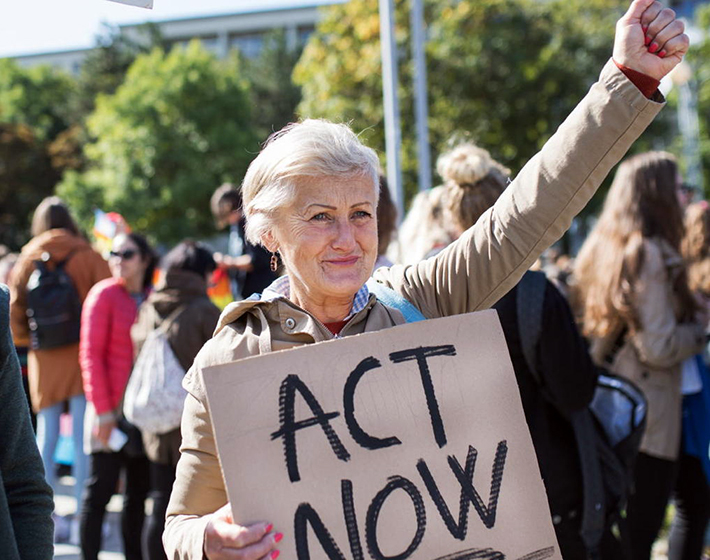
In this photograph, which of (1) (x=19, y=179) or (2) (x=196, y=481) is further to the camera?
(1) (x=19, y=179)

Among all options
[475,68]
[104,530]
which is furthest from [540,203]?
[475,68]

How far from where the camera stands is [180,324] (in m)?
3.95

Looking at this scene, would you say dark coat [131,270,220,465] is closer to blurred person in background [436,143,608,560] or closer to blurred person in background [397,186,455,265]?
blurred person in background [397,186,455,265]

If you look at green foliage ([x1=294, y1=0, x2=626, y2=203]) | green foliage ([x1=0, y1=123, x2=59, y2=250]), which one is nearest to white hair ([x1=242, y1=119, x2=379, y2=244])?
green foliage ([x1=294, y1=0, x2=626, y2=203])

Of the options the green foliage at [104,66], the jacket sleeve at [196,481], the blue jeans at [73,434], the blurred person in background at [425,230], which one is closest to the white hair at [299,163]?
the jacket sleeve at [196,481]

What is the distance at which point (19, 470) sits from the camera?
154cm

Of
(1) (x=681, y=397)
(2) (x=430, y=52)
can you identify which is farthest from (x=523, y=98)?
(1) (x=681, y=397)

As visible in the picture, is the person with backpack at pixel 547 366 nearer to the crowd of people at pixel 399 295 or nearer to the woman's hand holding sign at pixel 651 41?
the crowd of people at pixel 399 295

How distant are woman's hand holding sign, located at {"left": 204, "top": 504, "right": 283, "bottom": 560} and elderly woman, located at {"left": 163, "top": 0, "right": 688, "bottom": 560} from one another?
94 millimetres

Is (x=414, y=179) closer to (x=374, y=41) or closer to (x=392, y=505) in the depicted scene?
(x=374, y=41)

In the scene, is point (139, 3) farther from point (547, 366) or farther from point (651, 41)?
point (547, 366)

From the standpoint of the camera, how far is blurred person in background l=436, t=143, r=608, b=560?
2.65 metres

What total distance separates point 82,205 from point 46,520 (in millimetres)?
36634

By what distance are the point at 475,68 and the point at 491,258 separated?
1790cm
